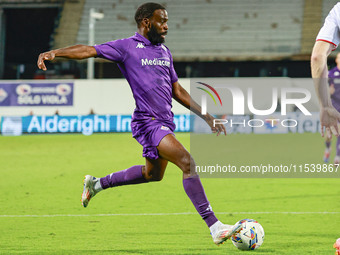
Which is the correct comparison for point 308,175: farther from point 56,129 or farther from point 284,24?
point 284,24

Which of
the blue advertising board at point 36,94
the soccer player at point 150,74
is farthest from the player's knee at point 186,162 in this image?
the blue advertising board at point 36,94

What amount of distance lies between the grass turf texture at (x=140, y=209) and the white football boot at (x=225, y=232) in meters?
0.32

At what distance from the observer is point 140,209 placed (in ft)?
27.4

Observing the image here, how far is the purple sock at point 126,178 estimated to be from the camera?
670cm

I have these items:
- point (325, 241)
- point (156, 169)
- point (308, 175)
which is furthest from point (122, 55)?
point (308, 175)

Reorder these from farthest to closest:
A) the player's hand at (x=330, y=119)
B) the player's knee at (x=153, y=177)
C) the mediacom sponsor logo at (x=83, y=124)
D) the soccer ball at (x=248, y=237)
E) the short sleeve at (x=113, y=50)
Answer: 1. the mediacom sponsor logo at (x=83, y=124)
2. the player's knee at (x=153, y=177)
3. the short sleeve at (x=113, y=50)
4. the soccer ball at (x=248, y=237)
5. the player's hand at (x=330, y=119)

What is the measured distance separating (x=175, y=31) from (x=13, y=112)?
10829mm

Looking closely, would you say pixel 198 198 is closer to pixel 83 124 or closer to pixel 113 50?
pixel 113 50

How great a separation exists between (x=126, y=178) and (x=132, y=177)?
0.33 ft

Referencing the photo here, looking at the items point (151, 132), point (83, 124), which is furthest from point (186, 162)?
point (83, 124)

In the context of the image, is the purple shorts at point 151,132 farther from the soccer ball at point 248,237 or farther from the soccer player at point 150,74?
the soccer ball at point 248,237

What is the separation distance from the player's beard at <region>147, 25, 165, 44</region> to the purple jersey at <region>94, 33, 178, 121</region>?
0.17 ft

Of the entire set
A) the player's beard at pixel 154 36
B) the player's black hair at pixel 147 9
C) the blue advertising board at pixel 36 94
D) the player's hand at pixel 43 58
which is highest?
the player's black hair at pixel 147 9

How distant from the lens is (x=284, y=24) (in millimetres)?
30219
